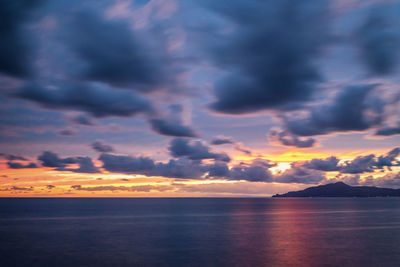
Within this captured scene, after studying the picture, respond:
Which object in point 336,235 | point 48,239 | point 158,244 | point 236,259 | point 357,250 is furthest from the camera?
point 336,235

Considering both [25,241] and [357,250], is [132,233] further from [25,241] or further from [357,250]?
[357,250]

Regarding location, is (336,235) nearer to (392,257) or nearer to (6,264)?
(392,257)

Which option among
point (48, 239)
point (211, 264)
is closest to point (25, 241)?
point (48, 239)

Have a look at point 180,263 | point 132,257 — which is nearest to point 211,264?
point 180,263

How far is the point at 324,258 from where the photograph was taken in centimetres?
5597

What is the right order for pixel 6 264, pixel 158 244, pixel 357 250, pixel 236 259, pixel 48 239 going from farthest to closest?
pixel 48 239 < pixel 158 244 < pixel 357 250 < pixel 236 259 < pixel 6 264

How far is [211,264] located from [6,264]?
31.1 m

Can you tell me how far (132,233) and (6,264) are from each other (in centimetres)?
3787

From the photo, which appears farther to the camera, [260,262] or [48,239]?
[48,239]

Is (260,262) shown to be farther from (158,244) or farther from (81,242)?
(81,242)

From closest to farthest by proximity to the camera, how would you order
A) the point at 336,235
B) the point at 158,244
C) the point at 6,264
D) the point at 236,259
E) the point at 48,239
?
the point at 6,264, the point at 236,259, the point at 158,244, the point at 48,239, the point at 336,235

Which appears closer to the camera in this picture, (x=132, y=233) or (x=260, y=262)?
(x=260, y=262)

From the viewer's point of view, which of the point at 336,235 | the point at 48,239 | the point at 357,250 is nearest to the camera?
the point at 357,250

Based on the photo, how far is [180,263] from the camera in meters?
51.9
